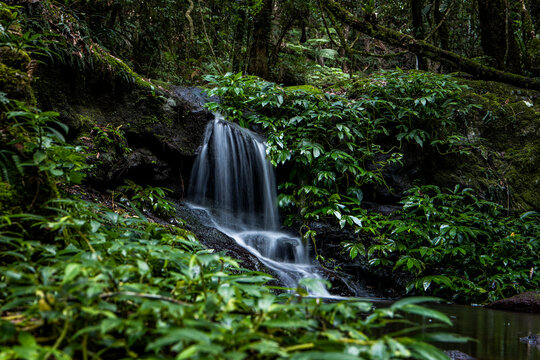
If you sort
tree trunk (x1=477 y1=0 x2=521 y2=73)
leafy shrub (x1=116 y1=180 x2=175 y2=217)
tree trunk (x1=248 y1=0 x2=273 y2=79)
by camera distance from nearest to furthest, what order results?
leafy shrub (x1=116 y1=180 x2=175 y2=217) → tree trunk (x1=477 y1=0 x2=521 y2=73) → tree trunk (x1=248 y1=0 x2=273 y2=79)

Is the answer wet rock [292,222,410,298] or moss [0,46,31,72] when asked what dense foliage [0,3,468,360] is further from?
wet rock [292,222,410,298]

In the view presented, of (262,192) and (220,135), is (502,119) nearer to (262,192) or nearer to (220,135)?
(262,192)

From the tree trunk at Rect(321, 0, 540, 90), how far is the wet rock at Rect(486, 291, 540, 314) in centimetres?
479

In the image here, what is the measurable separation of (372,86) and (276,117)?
1796mm

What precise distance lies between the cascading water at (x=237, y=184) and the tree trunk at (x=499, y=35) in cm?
535

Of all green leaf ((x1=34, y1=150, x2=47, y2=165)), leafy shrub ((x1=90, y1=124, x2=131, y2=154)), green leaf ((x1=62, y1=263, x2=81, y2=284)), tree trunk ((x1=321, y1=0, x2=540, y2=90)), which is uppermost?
tree trunk ((x1=321, y1=0, x2=540, y2=90))

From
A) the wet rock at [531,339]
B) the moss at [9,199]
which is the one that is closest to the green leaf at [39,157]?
the moss at [9,199]

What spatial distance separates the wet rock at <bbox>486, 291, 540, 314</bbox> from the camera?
330 centimetres

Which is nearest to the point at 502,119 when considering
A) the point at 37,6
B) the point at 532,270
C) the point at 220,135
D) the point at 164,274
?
the point at 532,270

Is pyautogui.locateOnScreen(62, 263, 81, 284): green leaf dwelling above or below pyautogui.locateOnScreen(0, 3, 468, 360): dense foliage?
above

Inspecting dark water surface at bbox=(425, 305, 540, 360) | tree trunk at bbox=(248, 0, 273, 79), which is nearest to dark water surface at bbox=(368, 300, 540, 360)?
dark water surface at bbox=(425, 305, 540, 360)

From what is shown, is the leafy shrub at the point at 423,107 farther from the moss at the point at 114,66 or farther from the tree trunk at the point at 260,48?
the moss at the point at 114,66

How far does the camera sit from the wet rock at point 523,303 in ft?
10.8

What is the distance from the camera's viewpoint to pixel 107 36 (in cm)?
664
